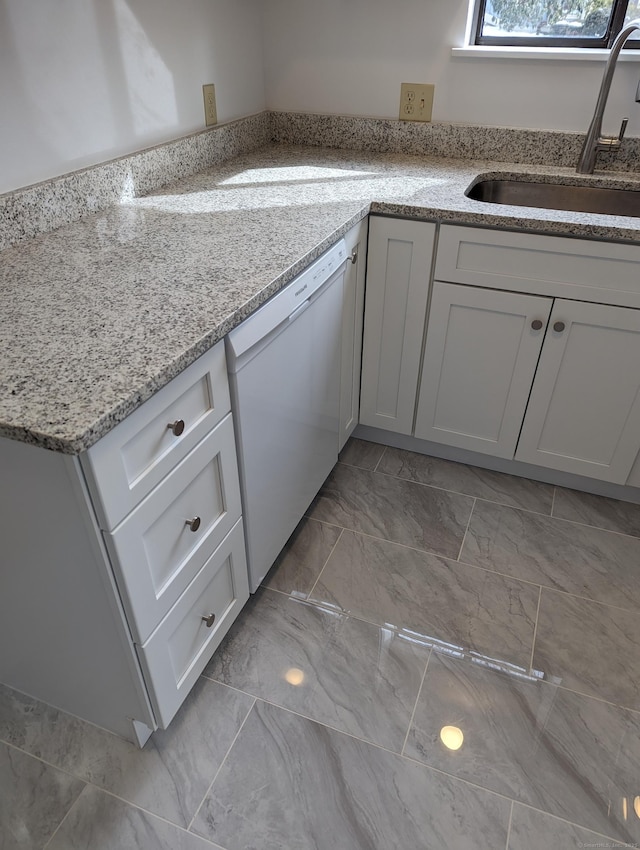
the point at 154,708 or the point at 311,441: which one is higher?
the point at 311,441

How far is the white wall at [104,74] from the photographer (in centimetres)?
134

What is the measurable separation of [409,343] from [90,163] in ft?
3.38

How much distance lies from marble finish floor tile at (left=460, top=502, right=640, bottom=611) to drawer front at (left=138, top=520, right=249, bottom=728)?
2.36 ft

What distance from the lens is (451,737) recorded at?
1.35 metres

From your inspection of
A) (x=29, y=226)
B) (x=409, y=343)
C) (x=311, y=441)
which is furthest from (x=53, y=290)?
(x=409, y=343)

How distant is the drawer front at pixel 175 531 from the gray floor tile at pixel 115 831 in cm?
42

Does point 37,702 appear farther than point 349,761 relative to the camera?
Yes

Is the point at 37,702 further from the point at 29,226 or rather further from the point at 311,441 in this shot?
the point at 29,226

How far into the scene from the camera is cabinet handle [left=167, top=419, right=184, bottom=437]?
1.02m

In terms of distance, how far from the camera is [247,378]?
1232mm

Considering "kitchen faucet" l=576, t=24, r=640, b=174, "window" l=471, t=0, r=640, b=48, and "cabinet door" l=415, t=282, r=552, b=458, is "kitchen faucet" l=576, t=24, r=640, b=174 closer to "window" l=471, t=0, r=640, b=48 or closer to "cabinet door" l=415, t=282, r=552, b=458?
"window" l=471, t=0, r=640, b=48

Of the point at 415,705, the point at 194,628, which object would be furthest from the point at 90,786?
the point at 415,705

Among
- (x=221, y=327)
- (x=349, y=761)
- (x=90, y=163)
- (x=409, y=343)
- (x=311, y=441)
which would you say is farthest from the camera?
(x=409, y=343)

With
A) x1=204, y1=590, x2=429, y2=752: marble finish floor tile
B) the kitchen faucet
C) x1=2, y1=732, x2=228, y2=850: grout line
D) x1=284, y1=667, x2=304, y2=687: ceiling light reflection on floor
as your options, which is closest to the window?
the kitchen faucet
